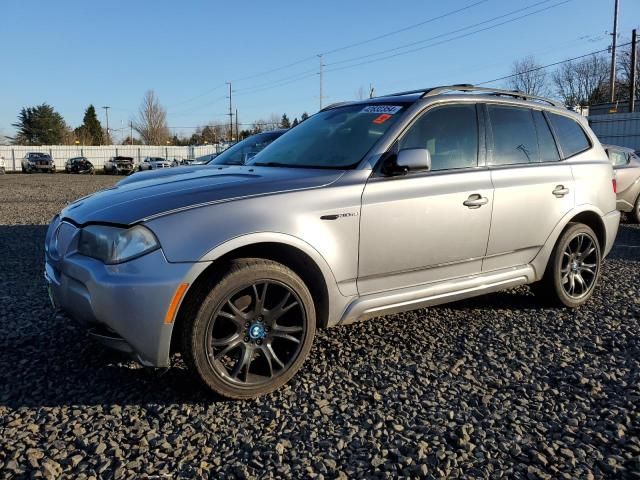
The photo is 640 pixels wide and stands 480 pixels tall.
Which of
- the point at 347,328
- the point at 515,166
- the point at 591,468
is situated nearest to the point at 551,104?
the point at 515,166

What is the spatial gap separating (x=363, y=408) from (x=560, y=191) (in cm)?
264

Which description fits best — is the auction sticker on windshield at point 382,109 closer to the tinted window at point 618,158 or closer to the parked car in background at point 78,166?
the tinted window at point 618,158

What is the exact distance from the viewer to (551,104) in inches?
186

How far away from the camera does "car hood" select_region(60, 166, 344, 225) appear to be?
2.79 meters

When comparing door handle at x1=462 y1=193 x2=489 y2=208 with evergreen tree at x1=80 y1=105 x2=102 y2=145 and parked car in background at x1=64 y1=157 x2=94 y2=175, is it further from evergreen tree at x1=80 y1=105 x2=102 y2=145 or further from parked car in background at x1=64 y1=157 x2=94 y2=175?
evergreen tree at x1=80 y1=105 x2=102 y2=145

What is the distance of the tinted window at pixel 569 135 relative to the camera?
15.0 ft

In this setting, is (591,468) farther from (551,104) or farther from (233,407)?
(551,104)

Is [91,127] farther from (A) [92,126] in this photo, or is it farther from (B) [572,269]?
(B) [572,269]

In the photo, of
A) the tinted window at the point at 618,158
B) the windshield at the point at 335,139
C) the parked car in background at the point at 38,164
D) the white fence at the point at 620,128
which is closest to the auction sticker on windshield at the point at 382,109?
the windshield at the point at 335,139

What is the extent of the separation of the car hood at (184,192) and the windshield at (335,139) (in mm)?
235

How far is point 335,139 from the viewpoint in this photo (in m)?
3.83

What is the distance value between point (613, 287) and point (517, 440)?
11.5 ft

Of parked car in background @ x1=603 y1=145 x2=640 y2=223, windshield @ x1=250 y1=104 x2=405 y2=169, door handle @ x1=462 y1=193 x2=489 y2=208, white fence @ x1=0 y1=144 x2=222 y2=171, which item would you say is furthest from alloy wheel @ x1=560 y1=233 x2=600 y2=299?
white fence @ x1=0 y1=144 x2=222 y2=171

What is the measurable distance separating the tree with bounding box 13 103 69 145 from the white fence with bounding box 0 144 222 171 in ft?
83.8
